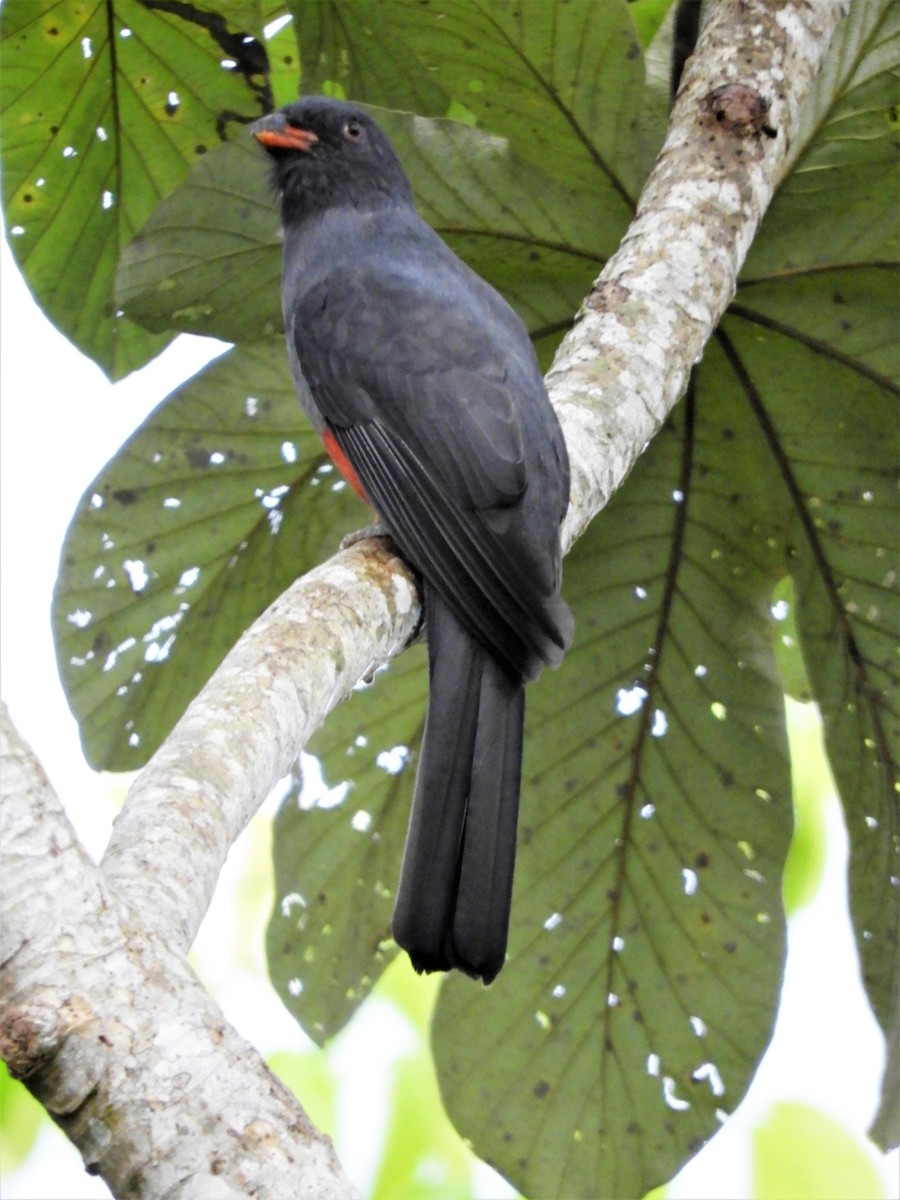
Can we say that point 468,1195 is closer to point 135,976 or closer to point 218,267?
point 218,267

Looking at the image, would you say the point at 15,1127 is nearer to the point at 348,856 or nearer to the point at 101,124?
the point at 348,856

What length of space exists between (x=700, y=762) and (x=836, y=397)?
91 centimetres

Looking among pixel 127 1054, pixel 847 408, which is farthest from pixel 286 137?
pixel 127 1054

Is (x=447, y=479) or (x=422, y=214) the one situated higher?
(x=422, y=214)

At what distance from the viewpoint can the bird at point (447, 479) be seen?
7.29ft

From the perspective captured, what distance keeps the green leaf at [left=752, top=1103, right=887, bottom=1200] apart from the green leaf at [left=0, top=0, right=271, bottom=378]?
10.9ft

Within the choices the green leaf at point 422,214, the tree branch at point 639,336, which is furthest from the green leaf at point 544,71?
the tree branch at point 639,336

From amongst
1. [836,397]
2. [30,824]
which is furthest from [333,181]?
[30,824]

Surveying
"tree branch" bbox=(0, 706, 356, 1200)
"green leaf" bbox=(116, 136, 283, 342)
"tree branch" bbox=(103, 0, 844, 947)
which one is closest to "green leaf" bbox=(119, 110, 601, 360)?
"green leaf" bbox=(116, 136, 283, 342)

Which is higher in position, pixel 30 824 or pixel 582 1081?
pixel 30 824

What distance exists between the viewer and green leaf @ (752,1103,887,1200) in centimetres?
469

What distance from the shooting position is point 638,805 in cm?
342

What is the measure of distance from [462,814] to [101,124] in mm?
2200

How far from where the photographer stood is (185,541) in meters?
3.49
